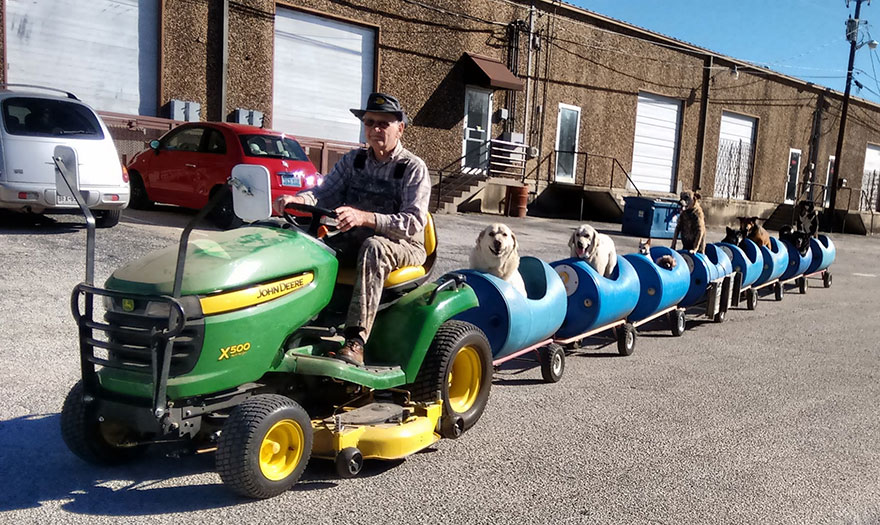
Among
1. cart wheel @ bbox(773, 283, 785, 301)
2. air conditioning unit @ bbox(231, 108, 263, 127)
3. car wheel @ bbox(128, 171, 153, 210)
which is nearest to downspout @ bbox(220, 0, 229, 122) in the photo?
air conditioning unit @ bbox(231, 108, 263, 127)

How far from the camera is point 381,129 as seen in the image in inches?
185

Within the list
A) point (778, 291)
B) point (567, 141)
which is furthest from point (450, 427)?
point (567, 141)

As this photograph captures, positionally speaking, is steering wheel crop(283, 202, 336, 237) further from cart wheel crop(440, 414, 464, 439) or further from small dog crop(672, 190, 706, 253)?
small dog crop(672, 190, 706, 253)

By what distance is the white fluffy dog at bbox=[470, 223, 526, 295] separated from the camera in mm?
6371

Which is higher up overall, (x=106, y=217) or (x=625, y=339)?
(x=106, y=217)

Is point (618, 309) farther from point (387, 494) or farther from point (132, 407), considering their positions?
point (132, 407)

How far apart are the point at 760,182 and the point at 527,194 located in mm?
16527

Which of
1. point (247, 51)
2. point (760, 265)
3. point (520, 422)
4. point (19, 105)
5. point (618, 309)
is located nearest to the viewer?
point (520, 422)

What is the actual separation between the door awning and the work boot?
1907cm

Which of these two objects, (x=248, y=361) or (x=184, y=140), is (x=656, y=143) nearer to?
(x=184, y=140)

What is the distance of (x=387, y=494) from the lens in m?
3.95

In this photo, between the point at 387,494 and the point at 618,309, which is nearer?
the point at 387,494

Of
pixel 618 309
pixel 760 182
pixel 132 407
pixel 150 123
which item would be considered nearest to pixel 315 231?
pixel 132 407

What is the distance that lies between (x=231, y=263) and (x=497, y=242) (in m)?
3.10
